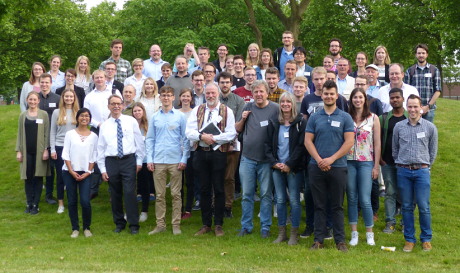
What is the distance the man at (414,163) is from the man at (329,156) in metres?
0.84

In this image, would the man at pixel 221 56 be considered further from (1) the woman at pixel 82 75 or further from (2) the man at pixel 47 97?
(2) the man at pixel 47 97

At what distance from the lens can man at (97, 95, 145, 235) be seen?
862 cm

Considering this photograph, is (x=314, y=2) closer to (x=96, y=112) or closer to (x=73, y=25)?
(x=73, y=25)

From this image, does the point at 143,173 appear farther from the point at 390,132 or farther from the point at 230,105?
the point at 390,132

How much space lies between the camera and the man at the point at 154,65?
1158 centimetres

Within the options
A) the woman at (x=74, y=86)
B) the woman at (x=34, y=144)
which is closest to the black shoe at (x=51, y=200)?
the woman at (x=34, y=144)

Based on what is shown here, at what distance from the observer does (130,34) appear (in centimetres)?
3609

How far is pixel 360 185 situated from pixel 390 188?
Result: 2.92ft

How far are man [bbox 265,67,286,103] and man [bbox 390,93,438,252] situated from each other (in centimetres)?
210

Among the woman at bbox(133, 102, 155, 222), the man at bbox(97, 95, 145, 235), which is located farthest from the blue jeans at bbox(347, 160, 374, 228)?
the woman at bbox(133, 102, 155, 222)

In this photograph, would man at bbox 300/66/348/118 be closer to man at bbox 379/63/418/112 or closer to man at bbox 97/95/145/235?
man at bbox 379/63/418/112

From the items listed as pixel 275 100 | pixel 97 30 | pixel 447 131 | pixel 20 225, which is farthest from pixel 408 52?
pixel 20 225

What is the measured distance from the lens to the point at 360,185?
770 centimetres

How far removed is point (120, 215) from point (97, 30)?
3093 centimetres
